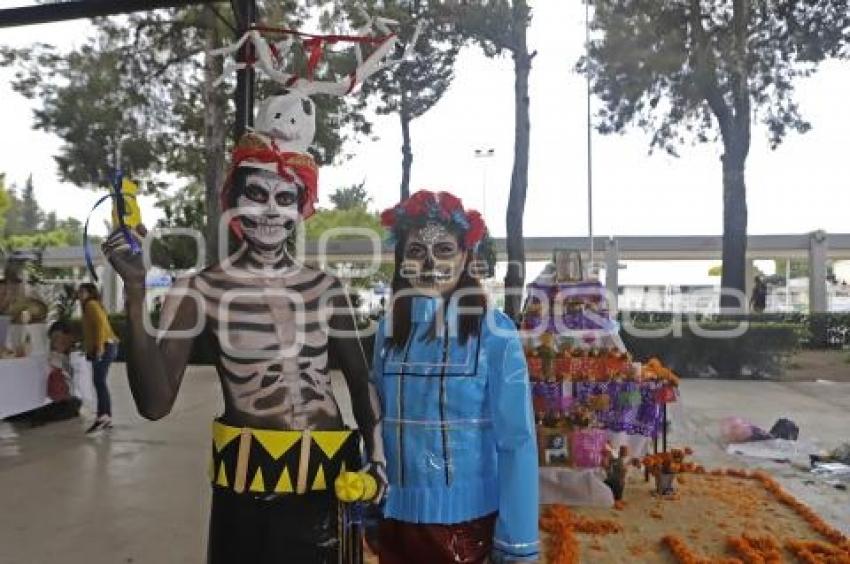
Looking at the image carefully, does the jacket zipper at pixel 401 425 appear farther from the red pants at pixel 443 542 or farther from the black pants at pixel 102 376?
the black pants at pixel 102 376

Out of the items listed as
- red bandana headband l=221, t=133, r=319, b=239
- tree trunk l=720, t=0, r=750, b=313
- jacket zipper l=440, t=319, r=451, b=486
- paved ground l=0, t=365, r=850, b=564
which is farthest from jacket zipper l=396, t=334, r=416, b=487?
tree trunk l=720, t=0, r=750, b=313

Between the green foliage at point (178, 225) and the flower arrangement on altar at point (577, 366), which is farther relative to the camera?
the green foliage at point (178, 225)

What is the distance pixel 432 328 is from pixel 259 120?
0.71 m

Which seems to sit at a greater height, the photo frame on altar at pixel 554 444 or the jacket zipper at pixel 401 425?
the jacket zipper at pixel 401 425

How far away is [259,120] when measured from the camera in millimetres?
1955

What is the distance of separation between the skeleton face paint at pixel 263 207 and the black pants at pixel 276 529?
625 mm

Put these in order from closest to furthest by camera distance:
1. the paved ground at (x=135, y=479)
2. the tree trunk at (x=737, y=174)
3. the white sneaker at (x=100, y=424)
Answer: the paved ground at (x=135, y=479) → the white sneaker at (x=100, y=424) → the tree trunk at (x=737, y=174)

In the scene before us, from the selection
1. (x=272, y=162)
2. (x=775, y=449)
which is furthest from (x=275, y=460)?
(x=775, y=449)

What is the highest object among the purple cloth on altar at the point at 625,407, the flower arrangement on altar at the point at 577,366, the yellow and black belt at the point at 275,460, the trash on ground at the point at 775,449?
the yellow and black belt at the point at 275,460

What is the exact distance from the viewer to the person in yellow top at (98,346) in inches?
294

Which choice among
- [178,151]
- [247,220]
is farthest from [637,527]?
[178,151]

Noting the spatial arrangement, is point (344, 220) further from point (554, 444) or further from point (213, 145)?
point (554, 444)

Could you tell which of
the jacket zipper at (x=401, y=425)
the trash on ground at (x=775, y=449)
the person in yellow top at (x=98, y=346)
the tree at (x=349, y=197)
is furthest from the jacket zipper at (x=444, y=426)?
the tree at (x=349, y=197)

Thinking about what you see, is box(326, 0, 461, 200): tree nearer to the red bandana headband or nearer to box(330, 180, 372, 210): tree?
the red bandana headband
